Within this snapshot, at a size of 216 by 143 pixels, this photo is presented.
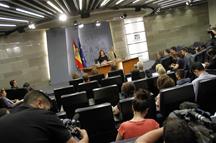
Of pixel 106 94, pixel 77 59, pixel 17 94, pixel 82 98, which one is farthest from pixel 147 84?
pixel 77 59

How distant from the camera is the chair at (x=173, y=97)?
3.63 metres

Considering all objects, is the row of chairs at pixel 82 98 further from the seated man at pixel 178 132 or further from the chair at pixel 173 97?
the seated man at pixel 178 132

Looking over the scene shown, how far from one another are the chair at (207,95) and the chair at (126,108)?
91cm

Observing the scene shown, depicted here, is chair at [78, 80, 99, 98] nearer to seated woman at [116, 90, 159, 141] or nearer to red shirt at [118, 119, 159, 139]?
seated woman at [116, 90, 159, 141]

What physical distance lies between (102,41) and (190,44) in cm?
632

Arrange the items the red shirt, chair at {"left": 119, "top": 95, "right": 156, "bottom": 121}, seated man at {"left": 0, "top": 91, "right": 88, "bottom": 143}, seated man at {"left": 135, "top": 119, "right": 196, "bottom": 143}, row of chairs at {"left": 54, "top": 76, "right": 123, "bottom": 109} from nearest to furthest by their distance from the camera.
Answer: seated man at {"left": 135, "top": 119, "right": 196, "bottom": 143} < seated man at {"left": 0, "top": 91, "right": 88, "bottom": 143} < the red shirt < chair at {"left": 119, "top": 95, "right": 156, "bottom": 121} < row of chairs at {"left": 54, "top": 76, "right": 123, "bottom": 109}

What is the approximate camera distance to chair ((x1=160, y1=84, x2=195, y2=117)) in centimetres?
363

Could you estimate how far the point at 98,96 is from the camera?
17.9 ft

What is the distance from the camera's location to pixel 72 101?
215 inches

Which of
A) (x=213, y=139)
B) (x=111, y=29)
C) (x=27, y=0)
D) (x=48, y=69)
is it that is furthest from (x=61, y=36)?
(x=213, y=139)

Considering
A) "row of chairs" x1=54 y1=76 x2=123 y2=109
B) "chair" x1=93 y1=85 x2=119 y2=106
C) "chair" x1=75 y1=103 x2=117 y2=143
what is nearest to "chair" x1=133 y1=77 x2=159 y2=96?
"chair" x1=93 y1=85 x2=119 y2=106

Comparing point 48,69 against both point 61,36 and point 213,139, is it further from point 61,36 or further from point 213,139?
point 213,139

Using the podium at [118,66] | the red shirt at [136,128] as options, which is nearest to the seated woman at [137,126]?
the red shirt at [136,128]

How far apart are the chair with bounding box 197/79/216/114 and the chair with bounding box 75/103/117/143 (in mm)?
1214
